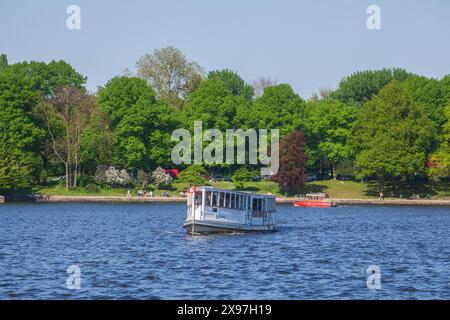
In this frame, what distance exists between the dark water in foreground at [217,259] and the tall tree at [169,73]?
87905 millimetres

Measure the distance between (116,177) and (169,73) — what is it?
1996 inches

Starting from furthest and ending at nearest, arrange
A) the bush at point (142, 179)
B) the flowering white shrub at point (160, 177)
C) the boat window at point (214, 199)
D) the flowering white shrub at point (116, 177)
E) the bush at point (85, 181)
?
1. the bush at point (85, 181)
2. the flowering white shrub at point (160, 177)
3. the bush at point (142, 179)
4. the flowering white shrub at point (116, 177)
5. the boat window at point (214, 199)

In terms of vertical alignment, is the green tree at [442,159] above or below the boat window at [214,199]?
above

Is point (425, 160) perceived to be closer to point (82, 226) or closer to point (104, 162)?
point (104, 162)

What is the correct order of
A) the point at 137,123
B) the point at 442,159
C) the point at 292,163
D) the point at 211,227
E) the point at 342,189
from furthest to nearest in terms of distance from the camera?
the point at 342,189 → the point at 137,123 → the point at 442,159 → the point at 292,163 → the point at 211,227

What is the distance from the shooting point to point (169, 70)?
636 ft

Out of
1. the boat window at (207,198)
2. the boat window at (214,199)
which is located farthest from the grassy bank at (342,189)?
the boat window at (207,198)

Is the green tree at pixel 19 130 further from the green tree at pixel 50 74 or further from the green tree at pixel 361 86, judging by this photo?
the green tree at pixel 361 86

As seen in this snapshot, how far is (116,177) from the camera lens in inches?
5846

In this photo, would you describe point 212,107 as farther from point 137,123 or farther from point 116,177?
point 116,177

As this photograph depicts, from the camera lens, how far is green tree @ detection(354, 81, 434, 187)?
15262 centimetres

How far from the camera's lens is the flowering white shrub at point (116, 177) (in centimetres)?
14775

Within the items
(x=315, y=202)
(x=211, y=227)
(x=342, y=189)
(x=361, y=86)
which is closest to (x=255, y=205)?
(x=211, y=227)
